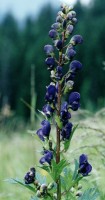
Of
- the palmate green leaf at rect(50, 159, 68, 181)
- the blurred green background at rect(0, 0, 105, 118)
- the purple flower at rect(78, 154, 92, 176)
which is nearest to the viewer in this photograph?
the palmate green leaf at rect(50, 159, 68, 181)

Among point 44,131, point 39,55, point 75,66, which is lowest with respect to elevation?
point 44,131

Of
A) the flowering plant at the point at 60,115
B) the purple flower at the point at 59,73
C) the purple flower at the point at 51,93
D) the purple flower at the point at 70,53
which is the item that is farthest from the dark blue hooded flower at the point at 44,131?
the purple flower at the point at 70,53

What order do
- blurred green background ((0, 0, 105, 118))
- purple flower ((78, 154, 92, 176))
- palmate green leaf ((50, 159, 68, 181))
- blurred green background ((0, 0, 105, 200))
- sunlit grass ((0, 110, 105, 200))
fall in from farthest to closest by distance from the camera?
blurred green background ((0, 0, 105, 118)) → blurred green background ((0, 0, 105, 200)) → sunlit grass ((0, 110, 105, 200)) → purple flower ((78, 154, 92, 176)) → palmate green leaf ((50, 159, 68, 181))

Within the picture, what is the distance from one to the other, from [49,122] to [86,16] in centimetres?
4429

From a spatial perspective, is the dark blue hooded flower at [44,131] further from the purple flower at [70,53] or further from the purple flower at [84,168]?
the purple flower at [70,53]

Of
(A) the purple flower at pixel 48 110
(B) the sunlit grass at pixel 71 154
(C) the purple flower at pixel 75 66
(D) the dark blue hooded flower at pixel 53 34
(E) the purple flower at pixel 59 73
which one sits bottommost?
(A) the purple flower at pixel 48 110

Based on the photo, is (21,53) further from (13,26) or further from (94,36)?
(94,36)

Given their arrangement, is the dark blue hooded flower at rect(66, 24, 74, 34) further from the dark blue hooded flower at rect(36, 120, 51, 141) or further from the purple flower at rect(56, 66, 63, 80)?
the dark blue hooded flower at rect(36, 120, 51, 141)

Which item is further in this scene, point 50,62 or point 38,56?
point 38,56

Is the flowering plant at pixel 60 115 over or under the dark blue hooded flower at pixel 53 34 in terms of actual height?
under

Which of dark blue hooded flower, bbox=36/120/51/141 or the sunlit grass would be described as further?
the sunlit grass

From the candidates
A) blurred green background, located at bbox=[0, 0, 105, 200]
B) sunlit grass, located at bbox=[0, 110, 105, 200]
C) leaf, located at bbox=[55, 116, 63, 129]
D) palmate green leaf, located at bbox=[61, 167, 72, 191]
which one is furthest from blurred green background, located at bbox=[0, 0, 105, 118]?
leaf, located at bbox=[55, 116, 63, 129]


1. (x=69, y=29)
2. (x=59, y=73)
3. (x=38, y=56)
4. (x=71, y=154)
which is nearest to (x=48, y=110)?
(x=59, y=73)

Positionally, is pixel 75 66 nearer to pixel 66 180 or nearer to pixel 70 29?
pixel 70 29
